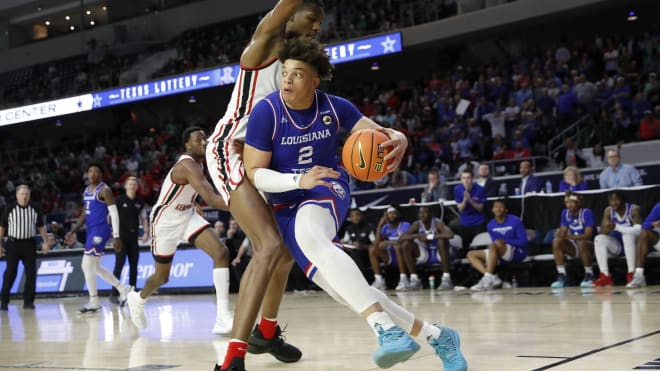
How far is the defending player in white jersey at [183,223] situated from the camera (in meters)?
7.16

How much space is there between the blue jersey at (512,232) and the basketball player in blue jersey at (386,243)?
1.55 metres

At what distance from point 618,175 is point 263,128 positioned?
342 inches

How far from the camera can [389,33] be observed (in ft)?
61.7

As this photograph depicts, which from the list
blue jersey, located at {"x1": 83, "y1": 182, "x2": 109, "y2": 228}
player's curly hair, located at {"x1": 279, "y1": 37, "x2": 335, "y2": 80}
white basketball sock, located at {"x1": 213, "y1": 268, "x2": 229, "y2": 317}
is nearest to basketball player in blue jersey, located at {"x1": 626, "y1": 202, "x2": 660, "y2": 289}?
white basketball sock, located at {"x1": 213, "y1": 268, "x2": 229, "y2": 317}

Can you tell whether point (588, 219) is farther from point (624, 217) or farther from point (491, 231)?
point (491, 231)

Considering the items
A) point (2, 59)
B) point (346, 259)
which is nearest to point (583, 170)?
point (346, 259)

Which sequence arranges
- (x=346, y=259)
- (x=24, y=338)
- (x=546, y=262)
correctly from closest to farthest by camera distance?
(x=346, y=259) < (x=24, y=338) < (x=546, y=262)

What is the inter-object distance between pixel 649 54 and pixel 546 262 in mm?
7873

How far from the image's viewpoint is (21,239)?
41.9 ft

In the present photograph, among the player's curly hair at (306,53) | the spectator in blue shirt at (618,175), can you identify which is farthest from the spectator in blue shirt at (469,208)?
the player's curly hair at (306,53)

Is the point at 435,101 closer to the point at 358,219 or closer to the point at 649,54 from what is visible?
the point at 649,54

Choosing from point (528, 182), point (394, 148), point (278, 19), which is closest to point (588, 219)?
point (528, 182)

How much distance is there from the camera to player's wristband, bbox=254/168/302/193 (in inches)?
145

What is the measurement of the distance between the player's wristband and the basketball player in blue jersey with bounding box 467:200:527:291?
7.65 m
